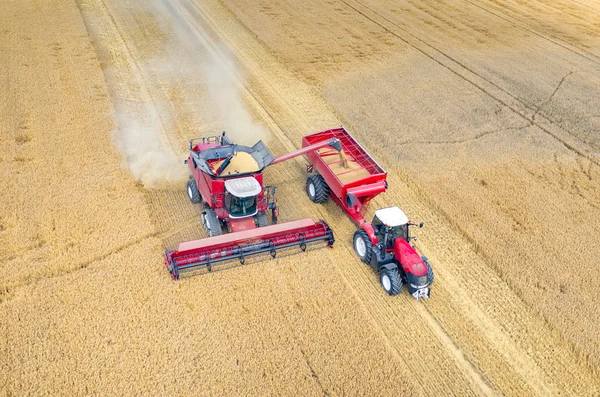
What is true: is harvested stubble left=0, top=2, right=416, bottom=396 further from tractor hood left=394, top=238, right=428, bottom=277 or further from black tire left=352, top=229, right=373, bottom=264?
tractor hood left=394, top=238, right=428, bottom=277

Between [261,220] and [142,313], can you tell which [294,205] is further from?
[142,313]

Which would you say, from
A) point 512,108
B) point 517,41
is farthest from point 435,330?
point 517,41

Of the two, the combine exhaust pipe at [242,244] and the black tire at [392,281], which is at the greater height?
the black tire at [392,281]

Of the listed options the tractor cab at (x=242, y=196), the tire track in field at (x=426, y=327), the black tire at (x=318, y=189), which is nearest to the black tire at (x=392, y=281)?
the tire track in field at (x=426, y=327)

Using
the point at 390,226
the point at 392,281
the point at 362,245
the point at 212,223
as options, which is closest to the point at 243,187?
the point at 212,223

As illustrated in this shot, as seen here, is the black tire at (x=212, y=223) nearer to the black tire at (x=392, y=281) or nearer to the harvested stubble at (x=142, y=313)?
the harvested stubble at (x=142, y=313)

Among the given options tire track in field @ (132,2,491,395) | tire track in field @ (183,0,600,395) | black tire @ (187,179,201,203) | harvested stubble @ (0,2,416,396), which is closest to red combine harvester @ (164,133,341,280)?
black tire @ (187,179,201,203)
